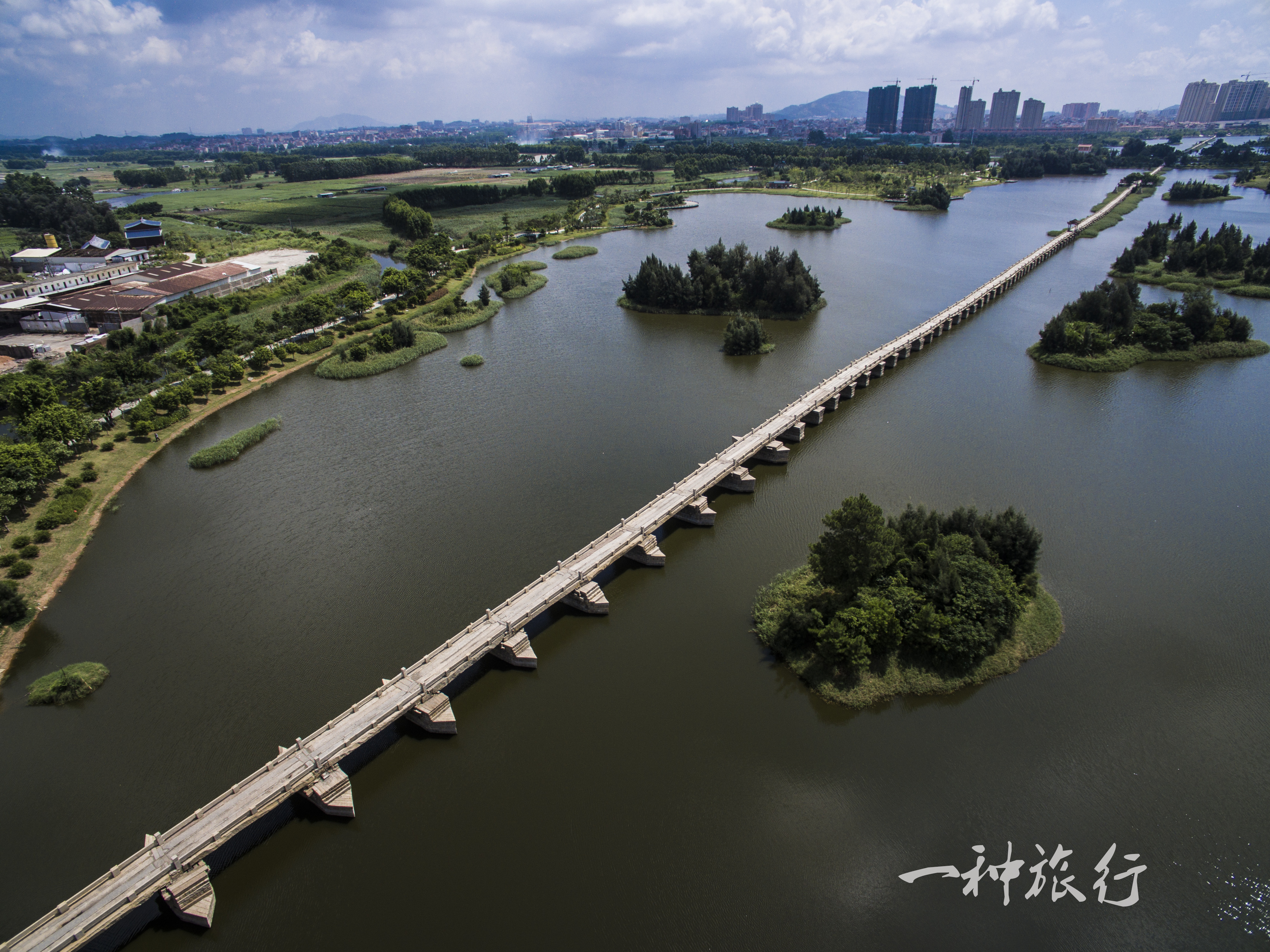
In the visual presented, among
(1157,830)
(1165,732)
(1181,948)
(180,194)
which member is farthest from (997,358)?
(180,194)

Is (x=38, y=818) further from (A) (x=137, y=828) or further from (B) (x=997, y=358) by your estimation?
(B) (x=997, y=358)

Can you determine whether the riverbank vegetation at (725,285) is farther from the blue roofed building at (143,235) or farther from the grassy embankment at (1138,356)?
the blue roofed building at (143,235)

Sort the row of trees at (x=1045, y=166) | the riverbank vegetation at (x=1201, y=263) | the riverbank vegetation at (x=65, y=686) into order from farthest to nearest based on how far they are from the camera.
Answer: the row of trees at (x=1045, y=166)
the riverbank vegetation at (x=1201, y=263)
the riverbank vegetation at (x=65, y=686)

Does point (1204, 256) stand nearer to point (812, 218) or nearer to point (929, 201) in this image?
point (812, 218)

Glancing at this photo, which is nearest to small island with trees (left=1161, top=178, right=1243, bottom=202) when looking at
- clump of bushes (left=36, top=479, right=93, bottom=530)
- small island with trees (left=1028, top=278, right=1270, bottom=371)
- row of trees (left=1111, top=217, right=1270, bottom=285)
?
row of trees (left=1111, top=217, right=1270, bottom=285)

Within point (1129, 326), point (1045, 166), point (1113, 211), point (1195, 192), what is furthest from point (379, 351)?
point (1045, 166)

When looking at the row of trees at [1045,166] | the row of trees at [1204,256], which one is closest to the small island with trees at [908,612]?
the row of trees at [1204,256]
